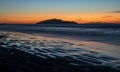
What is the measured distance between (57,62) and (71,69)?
1.23 m

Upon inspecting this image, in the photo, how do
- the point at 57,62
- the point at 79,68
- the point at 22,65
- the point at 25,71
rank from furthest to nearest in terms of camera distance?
the point at 57,62
the point at 22,65
the point at 79,68
the point at 25,71

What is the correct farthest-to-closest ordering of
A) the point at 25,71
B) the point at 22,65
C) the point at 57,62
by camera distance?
the point at 57,62 < the point at 22,65 < the point at 25,71

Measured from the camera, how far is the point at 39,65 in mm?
7406

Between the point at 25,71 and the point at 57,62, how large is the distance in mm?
1792

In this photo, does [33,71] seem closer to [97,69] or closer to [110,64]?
[97,69]

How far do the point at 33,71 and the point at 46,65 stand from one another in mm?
956

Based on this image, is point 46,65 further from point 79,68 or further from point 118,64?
point 118,64

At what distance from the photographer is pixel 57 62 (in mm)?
7969

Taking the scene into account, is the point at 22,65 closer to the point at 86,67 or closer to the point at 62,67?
the point at 62,67

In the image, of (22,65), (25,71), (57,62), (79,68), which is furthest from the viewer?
(57,62)

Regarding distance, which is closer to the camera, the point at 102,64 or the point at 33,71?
the point at 33,71

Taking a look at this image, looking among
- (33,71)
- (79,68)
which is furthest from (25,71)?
(79,68)

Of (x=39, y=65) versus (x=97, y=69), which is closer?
(x=97, y=69)

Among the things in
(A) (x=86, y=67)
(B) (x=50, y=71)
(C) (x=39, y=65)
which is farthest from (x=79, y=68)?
(C) (x=39, y=65)
